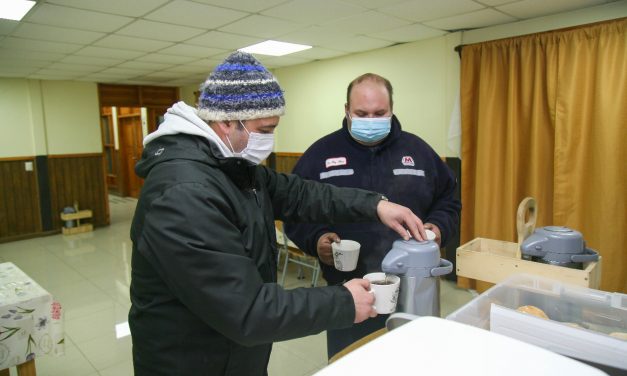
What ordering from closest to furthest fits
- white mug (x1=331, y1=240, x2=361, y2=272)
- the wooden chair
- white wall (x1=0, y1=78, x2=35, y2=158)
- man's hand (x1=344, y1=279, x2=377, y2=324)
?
1. man's hand (x1=344, y1=279, x2=377, y2=324)
2. white mug (x1=331, y1=240, x2=361, y2=272)
3. the wooden chair
4. white wall (x1=0, y1=78, x2=35, y2=158)

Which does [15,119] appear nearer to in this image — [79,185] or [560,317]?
[79,185]

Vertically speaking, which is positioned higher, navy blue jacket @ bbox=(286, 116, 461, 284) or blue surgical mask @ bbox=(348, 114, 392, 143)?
blue surgical mask @ bbox=(348, 114, 392, 143)

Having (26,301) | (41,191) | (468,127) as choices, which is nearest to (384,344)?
(26,301)

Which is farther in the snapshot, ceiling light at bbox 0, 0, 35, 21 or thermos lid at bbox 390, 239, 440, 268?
ceiling light at bbox 0, 0, 35, 21

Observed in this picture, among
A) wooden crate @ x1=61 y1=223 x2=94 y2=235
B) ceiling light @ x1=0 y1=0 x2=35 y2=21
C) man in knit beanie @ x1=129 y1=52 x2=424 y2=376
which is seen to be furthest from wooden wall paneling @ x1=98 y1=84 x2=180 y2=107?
man in knit beanie @ x1=129 y1=52 x2=424 y2=376

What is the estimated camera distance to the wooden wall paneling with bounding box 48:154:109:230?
268 inches

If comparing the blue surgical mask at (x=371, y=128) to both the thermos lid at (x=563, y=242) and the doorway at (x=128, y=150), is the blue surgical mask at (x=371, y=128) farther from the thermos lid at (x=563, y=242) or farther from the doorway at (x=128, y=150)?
the doorway at (x=128, y=150)

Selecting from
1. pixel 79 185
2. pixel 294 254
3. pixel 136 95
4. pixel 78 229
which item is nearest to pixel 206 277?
pixel 294 254

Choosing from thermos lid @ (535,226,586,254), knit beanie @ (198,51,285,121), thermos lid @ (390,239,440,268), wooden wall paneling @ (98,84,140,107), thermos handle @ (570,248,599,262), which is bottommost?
thermos handle @ (570,248,599,262)

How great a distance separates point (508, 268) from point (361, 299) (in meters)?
0.90

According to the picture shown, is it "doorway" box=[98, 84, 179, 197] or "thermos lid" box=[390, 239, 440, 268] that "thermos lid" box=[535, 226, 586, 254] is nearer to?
"thermos lid" box=[390, 239, 440, 268]

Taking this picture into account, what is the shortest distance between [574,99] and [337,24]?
208 centimetres

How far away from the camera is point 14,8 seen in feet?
9.85

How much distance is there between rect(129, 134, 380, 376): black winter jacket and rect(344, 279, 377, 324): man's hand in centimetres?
2
